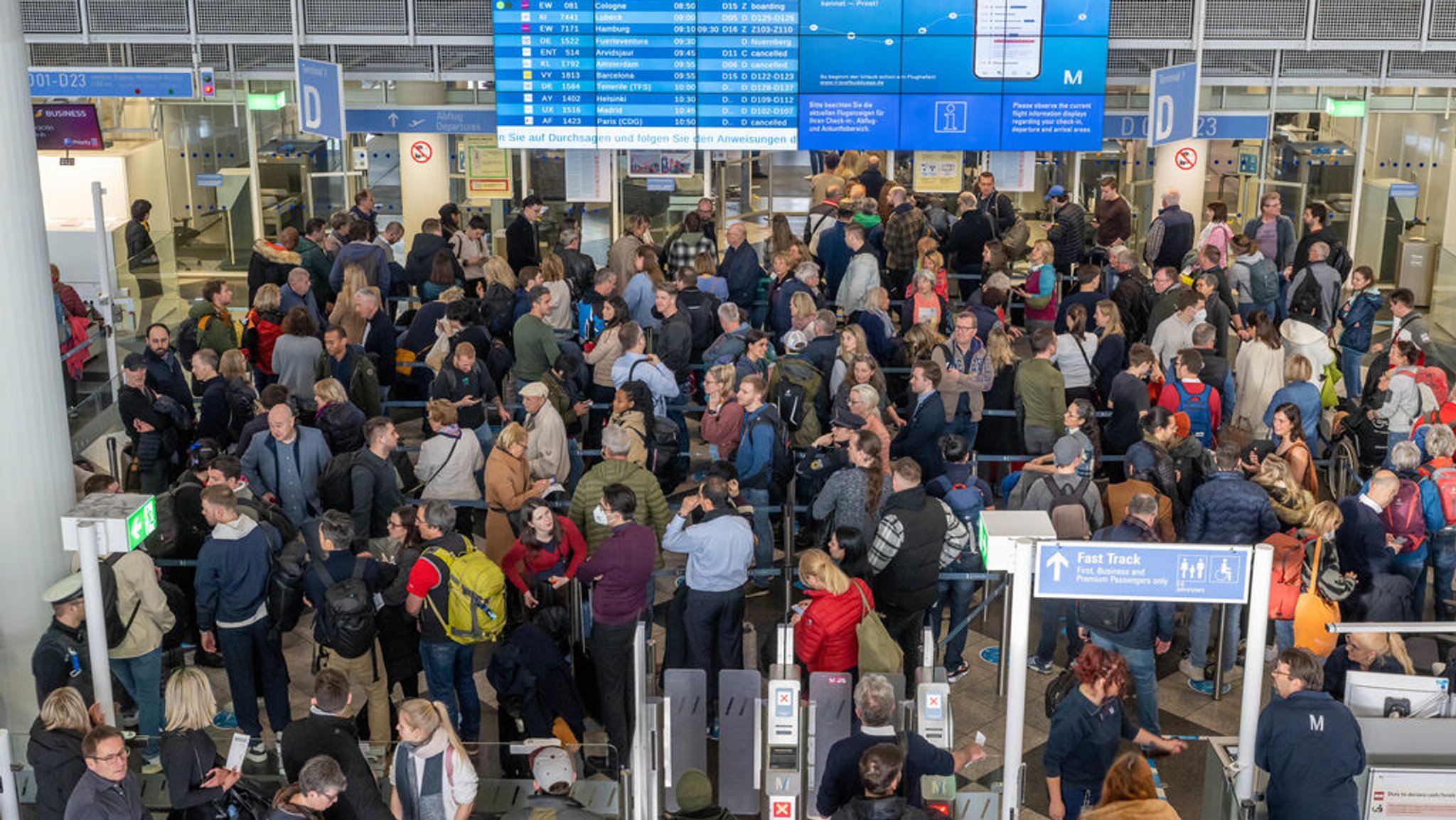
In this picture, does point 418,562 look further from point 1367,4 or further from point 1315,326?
point 1367,4

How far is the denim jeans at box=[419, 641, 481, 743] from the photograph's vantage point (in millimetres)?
8164

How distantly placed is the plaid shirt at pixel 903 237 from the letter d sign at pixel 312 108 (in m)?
4.86

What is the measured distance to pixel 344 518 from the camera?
794cm

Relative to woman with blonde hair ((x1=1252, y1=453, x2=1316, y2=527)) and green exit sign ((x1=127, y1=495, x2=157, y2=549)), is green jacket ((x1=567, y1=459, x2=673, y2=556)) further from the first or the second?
woman with blonde hair ((x1=1252, y1=453, x2=1316, y2=527))

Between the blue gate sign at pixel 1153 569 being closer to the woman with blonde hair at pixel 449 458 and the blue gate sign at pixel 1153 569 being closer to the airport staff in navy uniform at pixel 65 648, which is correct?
the woman with blonde hair at pixel 449 458

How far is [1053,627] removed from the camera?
9.33 meters

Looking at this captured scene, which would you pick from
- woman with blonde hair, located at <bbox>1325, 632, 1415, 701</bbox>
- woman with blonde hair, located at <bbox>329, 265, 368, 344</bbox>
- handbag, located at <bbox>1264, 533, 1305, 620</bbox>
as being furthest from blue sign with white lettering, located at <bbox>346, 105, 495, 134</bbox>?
woman with blonde hair, located at <bbox>1325, 632, 1415, 701</bbox>

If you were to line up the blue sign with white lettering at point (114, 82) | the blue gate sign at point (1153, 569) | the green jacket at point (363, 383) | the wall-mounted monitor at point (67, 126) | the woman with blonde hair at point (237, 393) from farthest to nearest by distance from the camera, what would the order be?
the wall-mounted monitor at point (67, 126)
the blue sign with white lettering at point (114, 82)
the green jacket at point (363, 383)
the woman with blonde hair at point (237, 393)
the blue gate sign at point (1153, 569)

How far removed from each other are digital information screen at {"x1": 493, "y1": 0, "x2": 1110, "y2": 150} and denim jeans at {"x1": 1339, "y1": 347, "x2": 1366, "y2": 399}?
9.05 feet

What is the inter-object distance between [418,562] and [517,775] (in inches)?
49.8

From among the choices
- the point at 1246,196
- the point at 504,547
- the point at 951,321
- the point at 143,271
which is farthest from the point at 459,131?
the point at 1246,196

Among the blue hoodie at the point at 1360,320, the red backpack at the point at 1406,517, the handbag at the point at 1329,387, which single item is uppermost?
the blue hoodie at the point at 1360,320

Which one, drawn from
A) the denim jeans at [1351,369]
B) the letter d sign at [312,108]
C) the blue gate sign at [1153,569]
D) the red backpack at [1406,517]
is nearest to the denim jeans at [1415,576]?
the red backpack at [1406,517]

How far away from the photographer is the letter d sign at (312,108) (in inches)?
536
